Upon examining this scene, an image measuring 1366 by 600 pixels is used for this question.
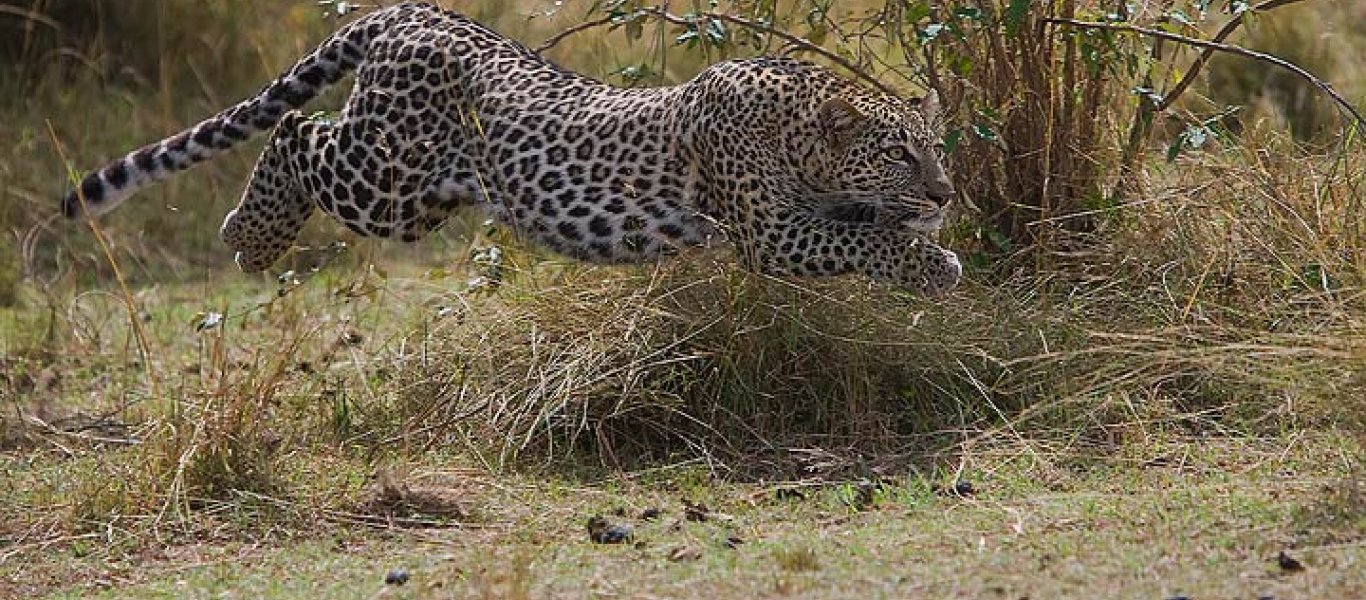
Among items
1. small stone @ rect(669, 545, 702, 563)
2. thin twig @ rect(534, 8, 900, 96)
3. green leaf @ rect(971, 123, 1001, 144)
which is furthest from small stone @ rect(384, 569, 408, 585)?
thin twig @ rect(534, 8, 900, 96)

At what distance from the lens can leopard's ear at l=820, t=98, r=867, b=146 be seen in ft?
30.9

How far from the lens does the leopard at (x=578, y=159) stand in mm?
9461

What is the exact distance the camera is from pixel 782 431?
9.15 metres

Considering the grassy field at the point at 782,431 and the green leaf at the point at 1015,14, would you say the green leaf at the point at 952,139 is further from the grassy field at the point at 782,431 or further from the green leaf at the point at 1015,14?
the grassy field at the point at 782,431

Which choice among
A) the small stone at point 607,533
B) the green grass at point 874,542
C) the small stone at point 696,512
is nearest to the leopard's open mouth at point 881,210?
the green grass at point 874,542

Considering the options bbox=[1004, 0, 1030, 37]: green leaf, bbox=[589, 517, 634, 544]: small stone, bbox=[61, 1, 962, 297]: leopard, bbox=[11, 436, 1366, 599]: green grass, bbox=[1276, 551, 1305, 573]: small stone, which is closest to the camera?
bbox=[1276, 551, 1305, 573]: small stone

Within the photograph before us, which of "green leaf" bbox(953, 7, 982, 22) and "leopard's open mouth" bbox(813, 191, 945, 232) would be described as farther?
"leopard's open mouth" bbox(813, 191, 945, 232)

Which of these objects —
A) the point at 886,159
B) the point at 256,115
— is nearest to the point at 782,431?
the point at 886,159

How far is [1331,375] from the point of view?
8422mm

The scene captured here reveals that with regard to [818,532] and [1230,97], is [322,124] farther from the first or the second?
[1230,97]

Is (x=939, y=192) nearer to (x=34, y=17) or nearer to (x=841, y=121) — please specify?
(x=841, y=121)

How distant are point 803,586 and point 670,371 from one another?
2072 mm

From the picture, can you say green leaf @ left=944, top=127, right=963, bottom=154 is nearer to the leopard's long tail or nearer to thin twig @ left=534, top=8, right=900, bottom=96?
thin twig @ left=534, top=8, right=900, bottom=96

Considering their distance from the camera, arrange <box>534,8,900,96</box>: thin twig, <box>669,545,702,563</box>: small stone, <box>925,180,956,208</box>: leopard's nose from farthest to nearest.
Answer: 1. <box>534,8,900,96</box>: thin twig
2. <box>925,180,956,208</box>: leopard's nose
3. <box>669,545,702,563</box>: small stone
